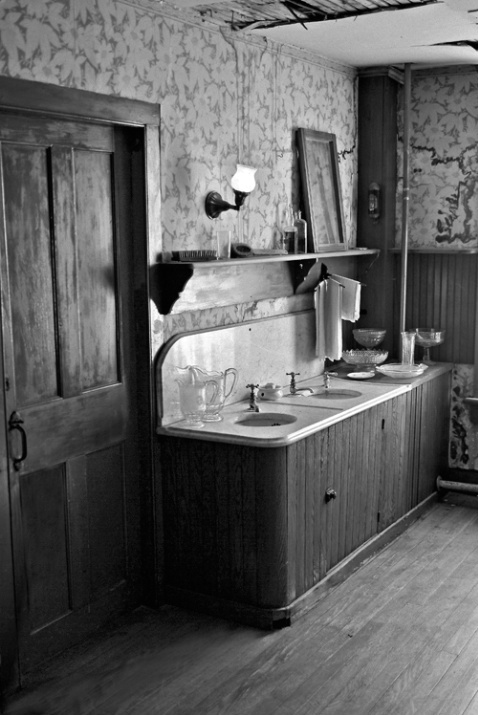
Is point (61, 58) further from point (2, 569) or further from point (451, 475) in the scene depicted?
point (451, 475)

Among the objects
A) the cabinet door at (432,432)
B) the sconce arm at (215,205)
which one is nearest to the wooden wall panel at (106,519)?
the sconce arm at (215,205)

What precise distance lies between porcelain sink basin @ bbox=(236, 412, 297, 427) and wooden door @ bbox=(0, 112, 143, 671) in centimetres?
61

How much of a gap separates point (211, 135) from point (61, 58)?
1023mm

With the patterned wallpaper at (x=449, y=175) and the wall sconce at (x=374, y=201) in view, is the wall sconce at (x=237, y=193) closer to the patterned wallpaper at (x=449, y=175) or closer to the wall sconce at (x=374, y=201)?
the wall sconce at (x=374, y=201)

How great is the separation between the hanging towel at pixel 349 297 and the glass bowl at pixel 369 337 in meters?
0.38

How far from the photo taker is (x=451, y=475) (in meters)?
5.78

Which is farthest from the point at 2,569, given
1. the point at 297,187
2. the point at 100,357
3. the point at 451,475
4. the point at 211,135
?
the point at 451,475

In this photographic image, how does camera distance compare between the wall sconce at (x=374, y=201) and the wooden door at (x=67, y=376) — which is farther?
the wall sconce at (x=374, y=201)

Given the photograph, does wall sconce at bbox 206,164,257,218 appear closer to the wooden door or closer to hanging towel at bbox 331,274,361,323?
the wooden door

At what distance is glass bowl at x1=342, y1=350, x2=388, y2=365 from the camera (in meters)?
5.40

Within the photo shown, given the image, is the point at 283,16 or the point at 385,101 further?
the point at 385,101

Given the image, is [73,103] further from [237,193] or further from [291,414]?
[291,414]

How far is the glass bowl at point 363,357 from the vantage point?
540 centimetres

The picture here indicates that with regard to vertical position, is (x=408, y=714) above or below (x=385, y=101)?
below
